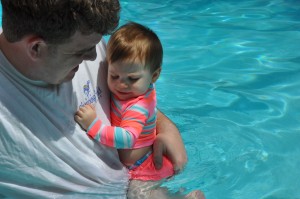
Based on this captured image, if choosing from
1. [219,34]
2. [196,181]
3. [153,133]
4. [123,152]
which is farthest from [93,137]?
[219,34]

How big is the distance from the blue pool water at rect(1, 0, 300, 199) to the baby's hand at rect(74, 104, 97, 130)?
0.83 meters

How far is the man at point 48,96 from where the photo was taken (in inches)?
82.4

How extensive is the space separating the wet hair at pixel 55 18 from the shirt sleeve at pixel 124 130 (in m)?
0.57

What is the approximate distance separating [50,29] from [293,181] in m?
2.22

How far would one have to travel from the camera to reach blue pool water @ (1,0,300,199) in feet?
11.9

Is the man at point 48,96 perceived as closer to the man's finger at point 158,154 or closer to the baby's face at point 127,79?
the baby's face at point 127,79

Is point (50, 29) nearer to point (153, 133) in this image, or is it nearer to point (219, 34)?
point (153, 133)

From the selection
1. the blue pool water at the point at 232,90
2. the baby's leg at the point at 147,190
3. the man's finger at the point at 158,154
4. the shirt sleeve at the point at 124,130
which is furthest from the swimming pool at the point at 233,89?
the shirt sleeve at the point at 124,130

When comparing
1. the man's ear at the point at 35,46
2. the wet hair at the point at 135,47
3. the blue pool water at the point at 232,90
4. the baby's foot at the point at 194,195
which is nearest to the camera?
the man's ear at the point at 35,46

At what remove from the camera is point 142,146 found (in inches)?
115

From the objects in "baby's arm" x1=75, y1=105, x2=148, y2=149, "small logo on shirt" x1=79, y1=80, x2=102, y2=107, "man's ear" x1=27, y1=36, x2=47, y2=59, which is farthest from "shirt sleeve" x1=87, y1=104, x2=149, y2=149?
"man's ear" x1=27, y1=36, x2=47, y2=59

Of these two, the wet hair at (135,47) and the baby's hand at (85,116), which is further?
the wet hair at (135,47)

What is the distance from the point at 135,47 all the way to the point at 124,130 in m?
0.47

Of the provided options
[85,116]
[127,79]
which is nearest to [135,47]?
[127,79]
